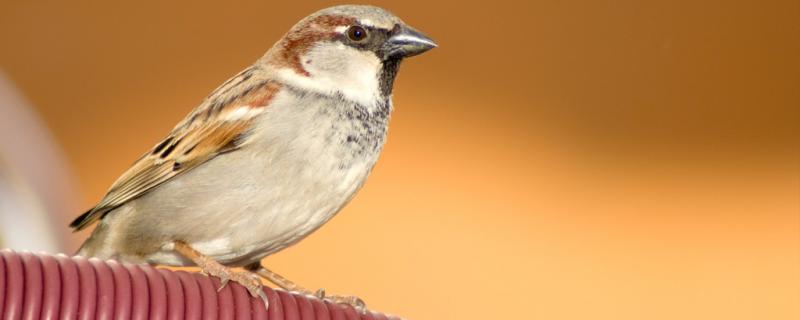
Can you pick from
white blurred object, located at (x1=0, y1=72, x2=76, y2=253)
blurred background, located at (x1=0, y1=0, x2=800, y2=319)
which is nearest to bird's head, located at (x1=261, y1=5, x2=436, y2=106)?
white blurred object, located at (x1=0, y1=72, x2=76, y2=253)

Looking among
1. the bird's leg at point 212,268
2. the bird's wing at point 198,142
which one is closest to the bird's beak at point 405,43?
the bird's wing at point 198,142

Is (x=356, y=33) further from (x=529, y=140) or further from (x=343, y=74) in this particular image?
(x=529, y=140)

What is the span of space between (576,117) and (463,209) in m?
0.35

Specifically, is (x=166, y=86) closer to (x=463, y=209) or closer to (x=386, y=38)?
(x=463, y=209)

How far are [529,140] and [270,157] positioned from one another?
4.74ft

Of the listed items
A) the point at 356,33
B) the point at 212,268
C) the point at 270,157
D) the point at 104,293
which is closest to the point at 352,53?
the point at 356,33

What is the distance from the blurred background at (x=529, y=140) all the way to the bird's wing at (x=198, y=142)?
1.12 m

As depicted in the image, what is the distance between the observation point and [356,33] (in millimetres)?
1514

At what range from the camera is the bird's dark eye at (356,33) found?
4.95 feet

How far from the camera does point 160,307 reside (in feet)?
2.52

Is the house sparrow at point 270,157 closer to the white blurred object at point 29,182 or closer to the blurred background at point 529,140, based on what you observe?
the white blurred object at point 29,182

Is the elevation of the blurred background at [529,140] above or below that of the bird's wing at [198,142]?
below

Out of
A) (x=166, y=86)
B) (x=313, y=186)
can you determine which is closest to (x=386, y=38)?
(x=313, y=186)

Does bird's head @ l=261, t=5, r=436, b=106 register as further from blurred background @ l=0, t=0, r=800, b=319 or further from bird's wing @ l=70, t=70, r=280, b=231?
blurred background @ l=0, t=0, r=800, b=319
